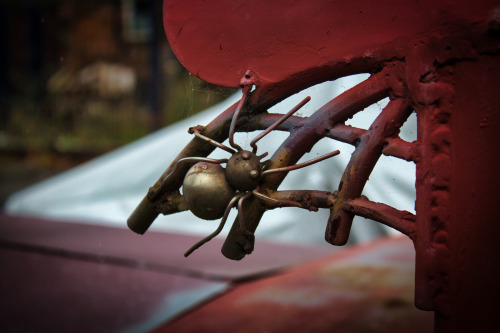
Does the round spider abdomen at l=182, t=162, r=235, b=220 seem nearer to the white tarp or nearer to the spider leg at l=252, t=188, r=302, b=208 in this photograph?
the spider leg at l=252, t=188, r=302, b=208

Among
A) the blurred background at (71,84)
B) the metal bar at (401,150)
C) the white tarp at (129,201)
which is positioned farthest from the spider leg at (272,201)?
the blurred background at (71,84)

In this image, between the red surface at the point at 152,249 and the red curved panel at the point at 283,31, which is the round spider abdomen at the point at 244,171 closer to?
the red curved panel at the point at 283,31

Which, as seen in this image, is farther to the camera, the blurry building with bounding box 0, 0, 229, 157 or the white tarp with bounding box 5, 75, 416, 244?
the blurry building with bounding box 0, 0, 229, 157

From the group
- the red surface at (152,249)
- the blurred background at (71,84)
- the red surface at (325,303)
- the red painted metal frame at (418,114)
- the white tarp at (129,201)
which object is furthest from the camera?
the blurred background at (71,84)

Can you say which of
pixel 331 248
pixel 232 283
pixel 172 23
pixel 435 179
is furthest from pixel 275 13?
pixel 331 248

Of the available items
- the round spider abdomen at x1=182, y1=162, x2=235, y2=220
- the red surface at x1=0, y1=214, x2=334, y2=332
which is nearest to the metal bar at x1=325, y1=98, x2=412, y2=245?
the round spider abdomen at x1=182, y1=162, x2=235, y2=220

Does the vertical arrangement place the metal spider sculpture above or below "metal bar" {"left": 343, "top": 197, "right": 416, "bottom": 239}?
above

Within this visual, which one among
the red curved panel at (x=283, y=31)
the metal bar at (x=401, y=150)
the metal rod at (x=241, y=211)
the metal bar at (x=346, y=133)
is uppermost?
the red curved panel at (x=283, y=31)
